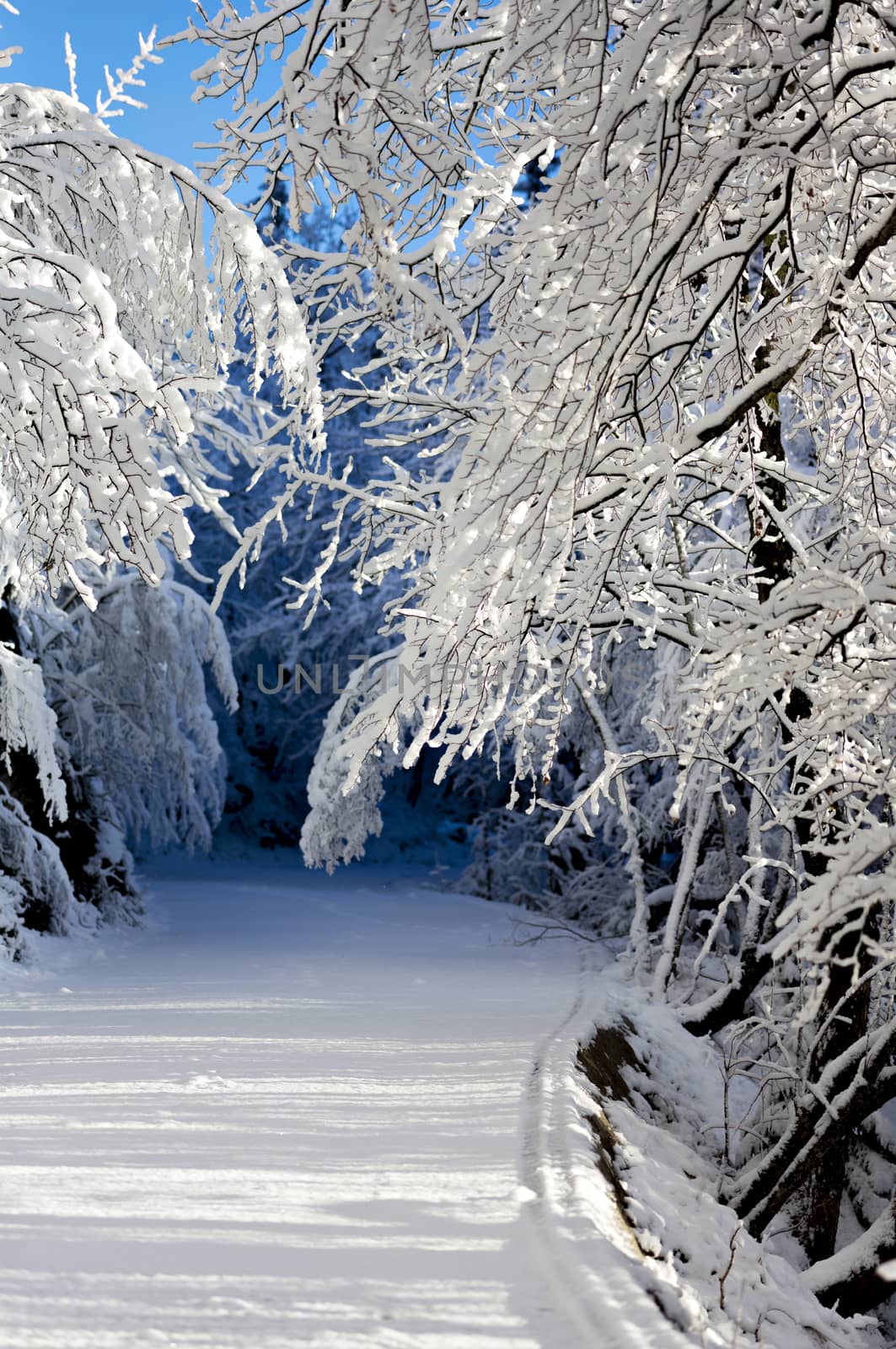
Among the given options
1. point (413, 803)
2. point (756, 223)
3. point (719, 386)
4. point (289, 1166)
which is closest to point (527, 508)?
point (756, 223)

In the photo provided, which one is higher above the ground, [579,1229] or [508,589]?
[508,589]

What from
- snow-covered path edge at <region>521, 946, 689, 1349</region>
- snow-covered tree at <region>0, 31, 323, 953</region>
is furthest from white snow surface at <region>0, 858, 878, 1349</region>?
snow-covered tree at <region>0, 31, 323, 953</region>

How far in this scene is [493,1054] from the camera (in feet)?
19.9

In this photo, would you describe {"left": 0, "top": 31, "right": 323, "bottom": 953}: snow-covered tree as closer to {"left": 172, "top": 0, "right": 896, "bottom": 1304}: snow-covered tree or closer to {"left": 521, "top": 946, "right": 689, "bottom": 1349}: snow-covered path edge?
{"left": 172, "top": 0, "right": 896, "bottom": 1304}: snow-covered tree

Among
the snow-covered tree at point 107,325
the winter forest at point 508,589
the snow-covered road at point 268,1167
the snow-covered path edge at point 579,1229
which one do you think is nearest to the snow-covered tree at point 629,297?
the winter forest at point 508,589

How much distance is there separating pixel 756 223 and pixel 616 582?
280 cm

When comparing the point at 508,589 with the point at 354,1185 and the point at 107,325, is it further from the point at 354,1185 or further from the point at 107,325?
the point at 354,1185

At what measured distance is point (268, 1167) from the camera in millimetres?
4047

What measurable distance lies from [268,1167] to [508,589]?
92.7 inches

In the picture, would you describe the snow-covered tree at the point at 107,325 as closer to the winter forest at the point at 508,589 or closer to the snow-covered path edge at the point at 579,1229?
the winter forest at the point at 508,589

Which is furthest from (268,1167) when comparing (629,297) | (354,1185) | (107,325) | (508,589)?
(629,297)

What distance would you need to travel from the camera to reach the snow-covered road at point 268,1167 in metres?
2.92

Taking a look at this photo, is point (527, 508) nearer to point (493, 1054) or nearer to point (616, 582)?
point (616, 582)

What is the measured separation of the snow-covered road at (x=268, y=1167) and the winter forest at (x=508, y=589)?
0.02 m
